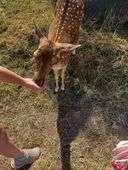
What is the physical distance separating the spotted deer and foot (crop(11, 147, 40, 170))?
0.73 m

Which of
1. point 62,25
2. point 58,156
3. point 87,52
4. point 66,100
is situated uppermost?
point 62,25

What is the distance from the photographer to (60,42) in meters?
4.66

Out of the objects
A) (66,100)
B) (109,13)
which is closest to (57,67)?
(66,100)

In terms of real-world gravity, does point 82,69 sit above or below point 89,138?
above

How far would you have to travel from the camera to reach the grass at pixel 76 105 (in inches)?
176

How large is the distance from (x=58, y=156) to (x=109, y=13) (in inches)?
90.6

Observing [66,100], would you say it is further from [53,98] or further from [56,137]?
[56,137]

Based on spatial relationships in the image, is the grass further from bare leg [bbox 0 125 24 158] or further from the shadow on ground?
bare leg [bbox 0 125 24 158]

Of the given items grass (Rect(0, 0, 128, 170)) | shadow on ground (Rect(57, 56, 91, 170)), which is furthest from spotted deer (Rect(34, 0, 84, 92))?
grass (Rect(0, 0, 128, 170))

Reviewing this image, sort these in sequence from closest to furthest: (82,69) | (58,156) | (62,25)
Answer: (58,156)
(62,25)
(82,69)

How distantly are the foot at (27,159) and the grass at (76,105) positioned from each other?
7 cm

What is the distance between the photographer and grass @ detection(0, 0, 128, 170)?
4.48m

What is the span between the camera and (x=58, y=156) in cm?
446

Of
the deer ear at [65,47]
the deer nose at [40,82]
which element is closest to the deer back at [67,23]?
the deer ear at [65,47]
